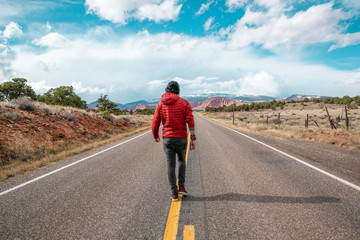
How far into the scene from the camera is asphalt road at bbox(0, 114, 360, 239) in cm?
262

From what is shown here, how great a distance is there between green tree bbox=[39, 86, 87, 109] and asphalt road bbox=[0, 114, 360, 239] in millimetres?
46188

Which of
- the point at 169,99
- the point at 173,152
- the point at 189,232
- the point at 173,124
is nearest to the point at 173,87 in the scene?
the point at 169,99

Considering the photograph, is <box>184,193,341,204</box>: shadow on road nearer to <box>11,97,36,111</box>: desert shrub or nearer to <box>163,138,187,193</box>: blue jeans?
<box>163,138,187,193</box>: blue jeans

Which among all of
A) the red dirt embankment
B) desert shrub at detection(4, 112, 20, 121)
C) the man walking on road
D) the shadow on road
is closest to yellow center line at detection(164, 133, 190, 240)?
the man walking on road

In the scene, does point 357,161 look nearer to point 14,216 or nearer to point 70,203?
point 70,203

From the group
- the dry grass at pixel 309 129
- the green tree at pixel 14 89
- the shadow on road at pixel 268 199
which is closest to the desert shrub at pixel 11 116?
the shadow on road at pixel 268 199

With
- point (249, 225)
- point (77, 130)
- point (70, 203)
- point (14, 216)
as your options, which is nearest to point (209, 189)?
point (249, 225)

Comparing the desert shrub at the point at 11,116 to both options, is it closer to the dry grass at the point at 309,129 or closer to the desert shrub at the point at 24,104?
the desert shrub at the point at 24,104

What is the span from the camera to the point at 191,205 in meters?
3.34

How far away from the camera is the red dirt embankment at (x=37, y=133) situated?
744 cm

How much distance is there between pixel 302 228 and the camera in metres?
2.65

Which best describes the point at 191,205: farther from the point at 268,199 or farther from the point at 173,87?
the point at 173,87

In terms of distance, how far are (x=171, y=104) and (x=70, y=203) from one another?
2738 millimetres

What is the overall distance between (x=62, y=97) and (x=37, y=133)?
136 ft
